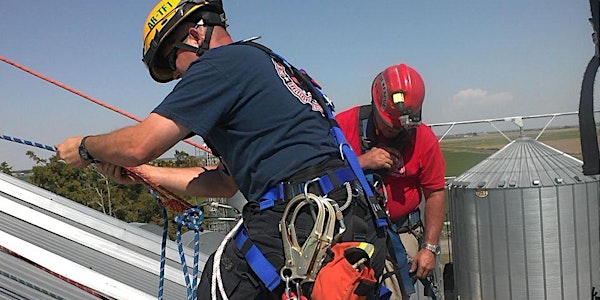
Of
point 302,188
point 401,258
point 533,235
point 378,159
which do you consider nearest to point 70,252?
point 302,188

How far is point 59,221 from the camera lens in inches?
157

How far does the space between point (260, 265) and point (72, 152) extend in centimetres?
102

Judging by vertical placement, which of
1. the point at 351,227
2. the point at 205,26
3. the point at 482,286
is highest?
the point at 205,26

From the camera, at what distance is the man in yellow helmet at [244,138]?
2.28m

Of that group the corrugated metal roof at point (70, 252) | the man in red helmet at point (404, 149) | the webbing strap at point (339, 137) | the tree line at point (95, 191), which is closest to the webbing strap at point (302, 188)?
the webbing strap at point (339, 137)

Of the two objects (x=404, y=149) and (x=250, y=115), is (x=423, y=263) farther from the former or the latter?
(x=250, y=115)

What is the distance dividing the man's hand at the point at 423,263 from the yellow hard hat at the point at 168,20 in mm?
2791

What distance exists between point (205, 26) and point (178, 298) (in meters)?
1.77

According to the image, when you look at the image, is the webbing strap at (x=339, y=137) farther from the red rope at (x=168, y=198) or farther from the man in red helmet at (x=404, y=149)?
the man in red helmet at (x=404, y=149)

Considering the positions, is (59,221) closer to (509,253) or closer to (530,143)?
(509,253)

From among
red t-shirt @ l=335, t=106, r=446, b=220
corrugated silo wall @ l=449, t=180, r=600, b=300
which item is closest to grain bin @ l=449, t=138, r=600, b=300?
corrugated silo wall @ l=449, t=180, r=600, b=300

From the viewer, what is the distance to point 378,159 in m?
4.26

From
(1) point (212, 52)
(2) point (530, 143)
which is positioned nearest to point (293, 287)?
(1) point (212, 52)

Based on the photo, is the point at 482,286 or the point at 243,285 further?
the point at 482,286
